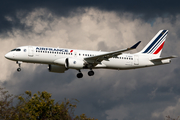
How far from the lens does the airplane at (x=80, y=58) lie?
60.8 meters

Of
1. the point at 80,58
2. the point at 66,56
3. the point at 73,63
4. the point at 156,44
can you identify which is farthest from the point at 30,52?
the point at 156,44

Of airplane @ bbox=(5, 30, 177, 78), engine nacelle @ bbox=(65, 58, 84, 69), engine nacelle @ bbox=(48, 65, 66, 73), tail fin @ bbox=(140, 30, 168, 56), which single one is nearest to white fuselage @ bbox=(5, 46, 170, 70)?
airplane @ bbox=(5, 30, 177, 78)

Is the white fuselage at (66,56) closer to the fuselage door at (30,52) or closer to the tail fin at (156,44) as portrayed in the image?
the fuselage door at (30,52)

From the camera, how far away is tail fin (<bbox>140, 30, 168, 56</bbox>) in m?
73.6

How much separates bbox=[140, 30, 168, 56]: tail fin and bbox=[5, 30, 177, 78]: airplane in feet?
4.35

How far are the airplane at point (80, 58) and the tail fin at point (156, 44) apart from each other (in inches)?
52.2

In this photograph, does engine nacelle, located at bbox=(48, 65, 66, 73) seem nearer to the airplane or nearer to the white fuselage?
the airplane

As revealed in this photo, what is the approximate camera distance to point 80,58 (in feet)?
208

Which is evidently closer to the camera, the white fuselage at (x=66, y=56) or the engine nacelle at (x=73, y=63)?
the white fuselage at (x=66, y=56)

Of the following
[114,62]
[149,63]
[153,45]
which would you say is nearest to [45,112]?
[114,62]

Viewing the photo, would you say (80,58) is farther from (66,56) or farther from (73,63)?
(66,56)

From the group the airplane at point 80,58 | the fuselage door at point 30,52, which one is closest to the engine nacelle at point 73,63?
the airplane at point 80,58

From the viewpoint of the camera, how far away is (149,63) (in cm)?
7012

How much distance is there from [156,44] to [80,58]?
70.2 ft
